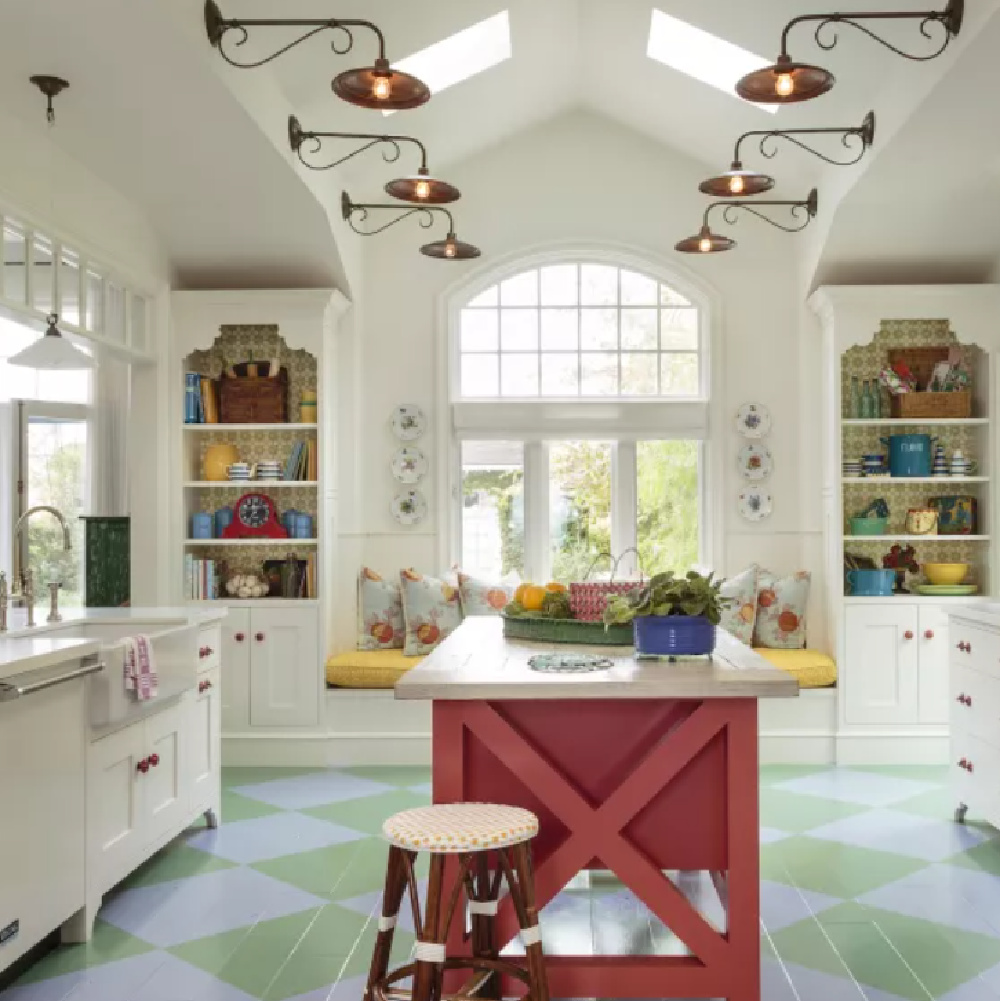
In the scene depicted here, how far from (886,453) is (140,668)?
448 centimetres

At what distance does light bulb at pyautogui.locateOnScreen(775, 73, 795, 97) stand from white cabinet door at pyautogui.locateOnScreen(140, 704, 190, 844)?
3022mm

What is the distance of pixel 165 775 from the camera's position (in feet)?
14.8

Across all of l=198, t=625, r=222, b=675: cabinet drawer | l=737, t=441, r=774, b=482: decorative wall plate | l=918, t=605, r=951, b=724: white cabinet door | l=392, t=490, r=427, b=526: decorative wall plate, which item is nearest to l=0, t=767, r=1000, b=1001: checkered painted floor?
l=198, t=625, r=222, b=675: cabinet drawer

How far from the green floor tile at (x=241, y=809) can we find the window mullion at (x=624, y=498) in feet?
8.57

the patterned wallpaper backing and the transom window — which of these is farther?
the transom window

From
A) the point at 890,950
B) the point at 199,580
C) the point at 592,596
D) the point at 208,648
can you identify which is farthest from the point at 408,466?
the point at 890,950

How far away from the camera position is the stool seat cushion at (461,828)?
267cm

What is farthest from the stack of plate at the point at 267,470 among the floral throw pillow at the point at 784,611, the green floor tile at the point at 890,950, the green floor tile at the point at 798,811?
the green floor tile at the point at 890,950

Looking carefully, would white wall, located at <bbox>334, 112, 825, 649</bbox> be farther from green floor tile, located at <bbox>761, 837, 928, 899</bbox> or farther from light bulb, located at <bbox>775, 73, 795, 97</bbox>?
light bulb, located at <bbox>775, 73, 795, 97</bbox>

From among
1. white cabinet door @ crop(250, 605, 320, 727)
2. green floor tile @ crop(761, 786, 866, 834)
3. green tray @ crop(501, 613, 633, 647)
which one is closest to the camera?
green tray @ crop(501, 613, 633, 647)

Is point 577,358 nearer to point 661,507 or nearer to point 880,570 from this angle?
point 661,507

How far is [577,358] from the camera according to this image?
7.27 meters

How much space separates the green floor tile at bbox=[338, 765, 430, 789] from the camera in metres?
6.01

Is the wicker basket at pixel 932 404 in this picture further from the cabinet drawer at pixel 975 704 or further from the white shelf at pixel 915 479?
the cabinet drawer at pixel 975 704
